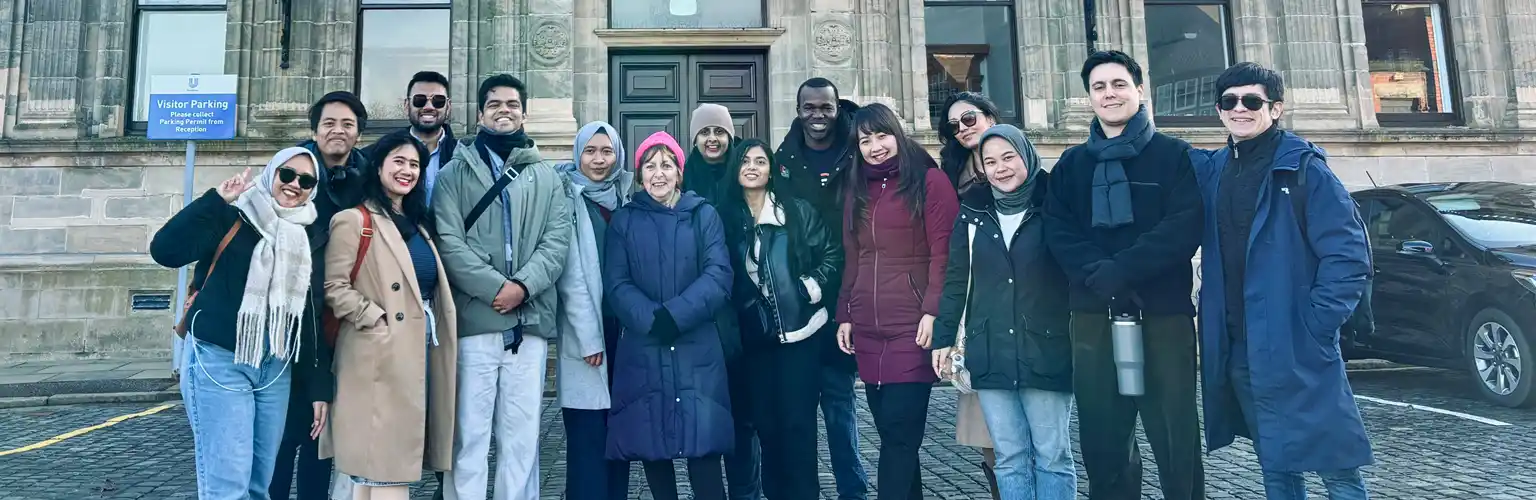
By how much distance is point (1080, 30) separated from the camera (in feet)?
37.9

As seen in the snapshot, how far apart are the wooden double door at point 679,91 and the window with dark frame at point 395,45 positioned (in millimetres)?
2620

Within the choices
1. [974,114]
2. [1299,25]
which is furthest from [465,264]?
[1299,25]

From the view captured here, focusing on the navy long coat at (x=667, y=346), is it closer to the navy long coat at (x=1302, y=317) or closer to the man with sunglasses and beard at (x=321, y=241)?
the man with sunglasses and beard at (x=321, y=241)

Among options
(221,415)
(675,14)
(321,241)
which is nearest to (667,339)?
(321,241)

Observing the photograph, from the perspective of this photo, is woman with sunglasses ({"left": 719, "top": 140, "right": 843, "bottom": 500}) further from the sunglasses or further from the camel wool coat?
the sunglasses

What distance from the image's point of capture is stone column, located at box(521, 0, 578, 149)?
35.0 ft

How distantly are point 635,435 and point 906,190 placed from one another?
168cm

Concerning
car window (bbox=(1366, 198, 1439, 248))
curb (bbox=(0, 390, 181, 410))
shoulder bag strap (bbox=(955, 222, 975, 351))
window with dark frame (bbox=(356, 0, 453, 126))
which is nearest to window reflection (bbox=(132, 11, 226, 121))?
window with dark frame (bbox=(356, 0, 453, 126))

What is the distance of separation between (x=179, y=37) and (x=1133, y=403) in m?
13.2

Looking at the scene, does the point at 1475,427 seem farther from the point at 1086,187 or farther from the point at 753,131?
the point at 753,131

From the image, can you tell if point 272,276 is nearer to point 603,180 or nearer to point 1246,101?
point 603,180

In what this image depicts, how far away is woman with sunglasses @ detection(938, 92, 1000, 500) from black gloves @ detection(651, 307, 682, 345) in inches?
56.5

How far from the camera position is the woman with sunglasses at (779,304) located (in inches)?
153

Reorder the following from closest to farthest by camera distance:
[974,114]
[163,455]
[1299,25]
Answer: [974,114]
[163,455]
[1299,25]
